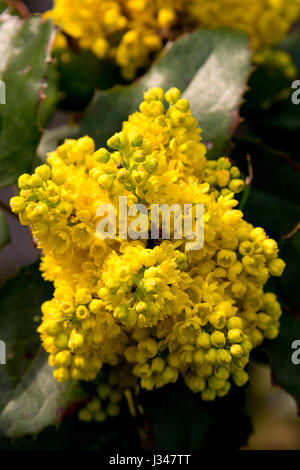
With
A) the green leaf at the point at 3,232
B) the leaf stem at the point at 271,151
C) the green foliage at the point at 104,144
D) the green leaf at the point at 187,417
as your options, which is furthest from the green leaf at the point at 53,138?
the green leaf at the point at 187,417

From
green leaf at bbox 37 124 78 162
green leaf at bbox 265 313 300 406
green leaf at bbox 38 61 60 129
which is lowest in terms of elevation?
green leaf at bbox 265 313 300 406

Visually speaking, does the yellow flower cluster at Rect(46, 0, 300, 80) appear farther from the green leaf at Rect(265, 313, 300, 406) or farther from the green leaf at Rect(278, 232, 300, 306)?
the green leaf at Rect(265, 313, 300, 406)

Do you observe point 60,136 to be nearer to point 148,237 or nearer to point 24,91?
point 24,91

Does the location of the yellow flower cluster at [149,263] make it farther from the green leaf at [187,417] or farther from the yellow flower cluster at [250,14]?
the yellow flower cluster at [250,14]

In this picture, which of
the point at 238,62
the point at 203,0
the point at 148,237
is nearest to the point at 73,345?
the point at 148,237

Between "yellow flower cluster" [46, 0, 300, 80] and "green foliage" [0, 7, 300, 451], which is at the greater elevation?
"yellow flower cluster" [46, 0, 300, 80]

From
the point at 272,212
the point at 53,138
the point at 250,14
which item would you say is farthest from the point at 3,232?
the point at 250,14

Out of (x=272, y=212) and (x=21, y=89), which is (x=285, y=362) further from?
(x=21, y=89)

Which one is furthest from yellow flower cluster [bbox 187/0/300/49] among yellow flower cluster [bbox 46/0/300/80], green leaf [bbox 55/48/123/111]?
green leaf [bbox 55/48/123/111]
